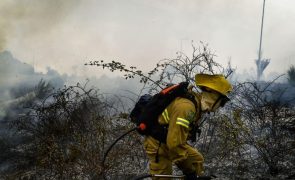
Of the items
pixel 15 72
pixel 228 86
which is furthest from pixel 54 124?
pixel 15 72

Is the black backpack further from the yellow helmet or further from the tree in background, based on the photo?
the tree in background

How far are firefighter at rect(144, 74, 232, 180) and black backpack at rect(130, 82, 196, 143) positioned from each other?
0.17 feet

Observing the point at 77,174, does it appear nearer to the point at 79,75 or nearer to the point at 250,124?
the point at 250,124

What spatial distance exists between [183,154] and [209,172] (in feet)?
14.5

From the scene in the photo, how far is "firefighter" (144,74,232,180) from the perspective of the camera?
407 centimetres

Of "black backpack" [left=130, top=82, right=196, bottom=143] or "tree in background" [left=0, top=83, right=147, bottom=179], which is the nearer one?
"black backpack" [left=130, top=82, right=196, bottom=143]

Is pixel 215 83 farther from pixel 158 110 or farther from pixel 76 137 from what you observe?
pixel 76 137

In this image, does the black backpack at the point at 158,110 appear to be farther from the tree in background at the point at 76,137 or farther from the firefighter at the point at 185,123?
the tree in background at the point at 76,137

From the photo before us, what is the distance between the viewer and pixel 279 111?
866 cm

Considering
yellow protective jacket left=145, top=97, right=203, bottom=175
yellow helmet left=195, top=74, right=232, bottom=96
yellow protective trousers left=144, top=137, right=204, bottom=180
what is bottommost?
yellow protective trousers left=144, top=137, right=204, bottom=180

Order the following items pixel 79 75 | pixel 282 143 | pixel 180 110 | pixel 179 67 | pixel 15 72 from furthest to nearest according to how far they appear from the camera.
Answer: pixel 79 75, pixel 15 72, pixel 179 67, pixel 282 143, pixel 180 110

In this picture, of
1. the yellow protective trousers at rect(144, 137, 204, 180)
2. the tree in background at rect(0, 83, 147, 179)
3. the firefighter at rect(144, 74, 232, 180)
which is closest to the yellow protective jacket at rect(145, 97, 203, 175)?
the firefighter at rect(144, 74, 232, 180)

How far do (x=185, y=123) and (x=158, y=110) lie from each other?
34 cm

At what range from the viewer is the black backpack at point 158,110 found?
4.22m
